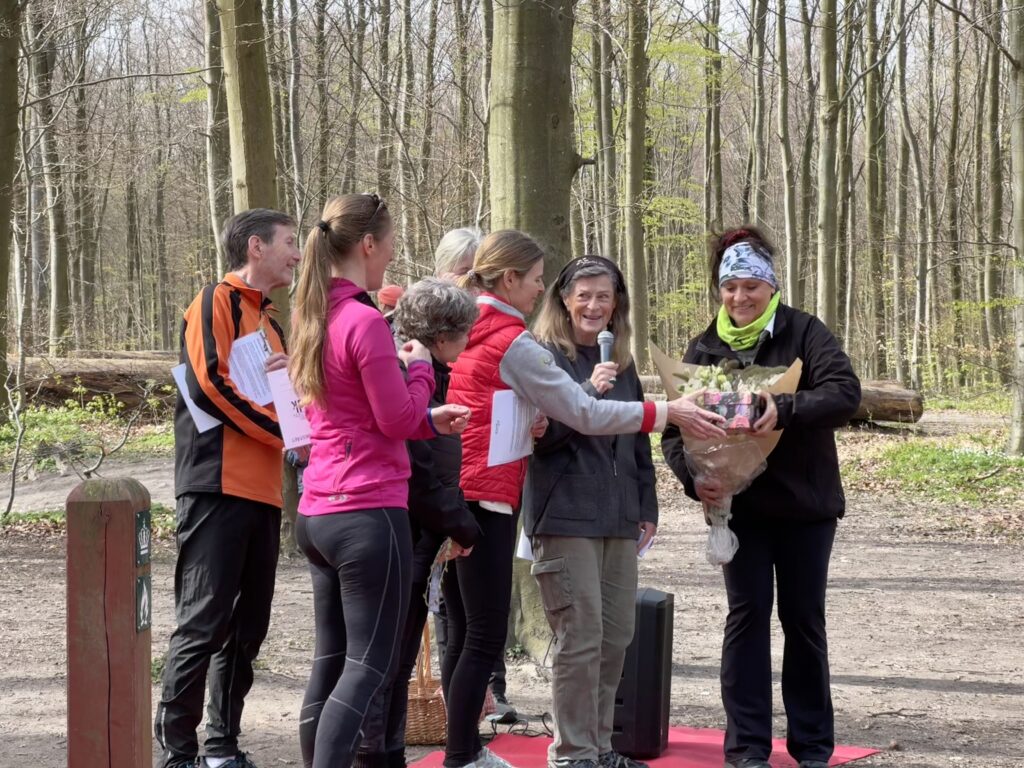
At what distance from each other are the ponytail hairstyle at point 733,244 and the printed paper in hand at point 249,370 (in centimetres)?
168

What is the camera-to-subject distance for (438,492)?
3.58m

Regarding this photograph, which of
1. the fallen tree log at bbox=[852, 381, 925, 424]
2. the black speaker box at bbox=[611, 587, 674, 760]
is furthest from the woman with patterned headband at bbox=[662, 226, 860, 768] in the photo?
the fallen tree log at bbox=[852, 381, 925, 424]

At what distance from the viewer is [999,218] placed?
21688mm

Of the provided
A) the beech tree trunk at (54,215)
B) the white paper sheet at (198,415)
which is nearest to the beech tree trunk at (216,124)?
the beech tree trunk at (54,215)

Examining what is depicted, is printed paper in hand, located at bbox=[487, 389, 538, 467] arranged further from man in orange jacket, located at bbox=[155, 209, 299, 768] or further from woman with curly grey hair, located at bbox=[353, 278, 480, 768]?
man in orange jacket, located at bbox=[155, 209, 299, 768]

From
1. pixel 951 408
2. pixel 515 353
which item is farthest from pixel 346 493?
pixel 951 408

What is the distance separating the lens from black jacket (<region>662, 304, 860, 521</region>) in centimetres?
378

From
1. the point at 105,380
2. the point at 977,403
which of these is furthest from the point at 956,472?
the point at 105,380

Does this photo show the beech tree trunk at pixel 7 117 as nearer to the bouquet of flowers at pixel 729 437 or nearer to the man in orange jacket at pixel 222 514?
the man in orange jacket at pixel 222 514

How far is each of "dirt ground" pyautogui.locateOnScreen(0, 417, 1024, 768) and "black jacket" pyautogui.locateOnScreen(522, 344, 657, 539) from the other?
1427 mm

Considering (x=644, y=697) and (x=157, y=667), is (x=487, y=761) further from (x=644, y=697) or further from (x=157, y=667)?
(x=157, y=667)

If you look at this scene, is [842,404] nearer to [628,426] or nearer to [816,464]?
[816,464]

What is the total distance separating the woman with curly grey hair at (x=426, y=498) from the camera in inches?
136

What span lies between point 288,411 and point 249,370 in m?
0.33
